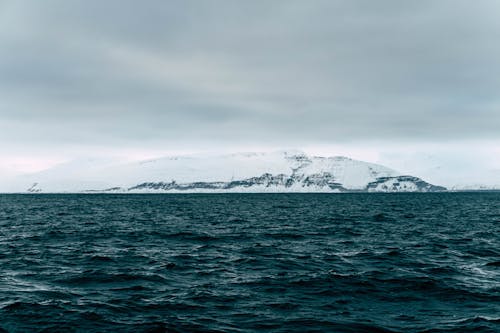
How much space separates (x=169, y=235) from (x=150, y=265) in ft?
63.8

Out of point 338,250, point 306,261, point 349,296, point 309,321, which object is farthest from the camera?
point 338,250

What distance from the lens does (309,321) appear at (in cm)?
1981

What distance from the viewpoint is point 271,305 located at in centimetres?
2222

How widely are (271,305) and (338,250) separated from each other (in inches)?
741

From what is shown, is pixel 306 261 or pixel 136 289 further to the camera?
pixel 306 261

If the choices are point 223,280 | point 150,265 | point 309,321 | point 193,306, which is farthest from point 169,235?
point 309,321

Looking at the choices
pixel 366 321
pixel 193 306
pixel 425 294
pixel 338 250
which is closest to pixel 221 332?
pixel 193 306

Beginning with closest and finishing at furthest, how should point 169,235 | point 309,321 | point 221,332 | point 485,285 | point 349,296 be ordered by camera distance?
point 221,332 → point 309,321 → point 349,296 → point 485,285 → point 169,235

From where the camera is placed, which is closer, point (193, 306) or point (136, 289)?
point (193, 306)

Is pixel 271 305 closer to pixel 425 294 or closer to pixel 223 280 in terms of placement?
pixel 223 280

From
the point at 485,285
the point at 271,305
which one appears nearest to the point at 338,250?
the point at 485,285

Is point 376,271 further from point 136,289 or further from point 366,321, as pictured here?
point 136,289

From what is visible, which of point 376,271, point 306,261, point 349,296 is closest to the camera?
point 349,296

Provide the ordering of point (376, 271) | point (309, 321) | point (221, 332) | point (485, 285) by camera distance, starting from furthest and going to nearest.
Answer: point (376, 271) < point (485, 285) < point (309, 321) < point (221, 332)
